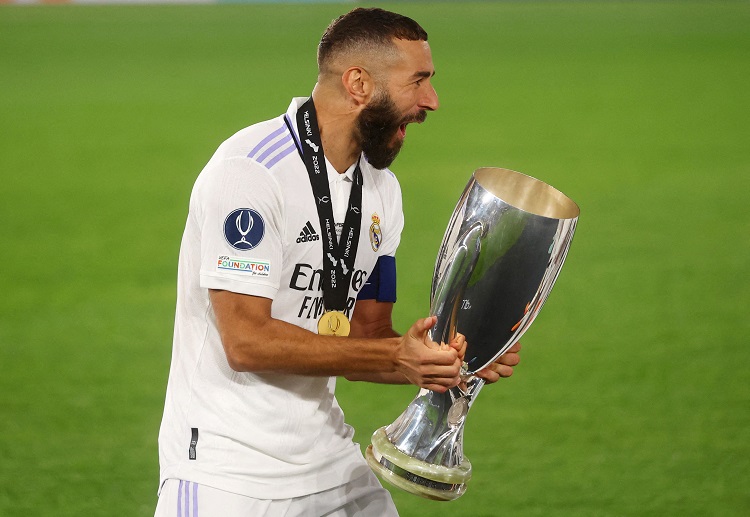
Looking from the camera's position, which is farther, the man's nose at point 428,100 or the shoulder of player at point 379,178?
the shoulder of player at point 379,178

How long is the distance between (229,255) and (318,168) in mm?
389

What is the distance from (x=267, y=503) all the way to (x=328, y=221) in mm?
775

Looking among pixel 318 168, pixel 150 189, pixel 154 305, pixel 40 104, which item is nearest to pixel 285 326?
pixel 318 168

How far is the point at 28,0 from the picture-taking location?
1046 inches

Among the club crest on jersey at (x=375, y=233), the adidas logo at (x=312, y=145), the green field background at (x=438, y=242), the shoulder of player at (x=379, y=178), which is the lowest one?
the green field background at (x=438, y=242)

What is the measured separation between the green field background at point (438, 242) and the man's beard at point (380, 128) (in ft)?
7.52

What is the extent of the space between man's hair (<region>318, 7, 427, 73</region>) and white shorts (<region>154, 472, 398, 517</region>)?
1.19 m

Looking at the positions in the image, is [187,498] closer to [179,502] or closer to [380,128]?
[179,502]

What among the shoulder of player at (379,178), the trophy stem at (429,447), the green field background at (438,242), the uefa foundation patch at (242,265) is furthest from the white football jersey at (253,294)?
the green field background at (438,242)

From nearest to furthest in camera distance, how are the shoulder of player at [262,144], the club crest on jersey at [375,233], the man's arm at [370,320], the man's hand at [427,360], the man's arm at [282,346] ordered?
the man's hand at [427,360] < the man's arm at [282,346] < the shoulder of player at [262,144] < the club crest on jersey at [375,233] < the man's arm at [370,320]

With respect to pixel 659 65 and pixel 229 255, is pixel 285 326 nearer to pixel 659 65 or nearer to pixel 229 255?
pixel 229 255

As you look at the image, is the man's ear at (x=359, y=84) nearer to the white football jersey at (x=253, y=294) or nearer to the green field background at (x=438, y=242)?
the white football jersey at (x=253, y=294)

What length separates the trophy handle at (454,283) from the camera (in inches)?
114

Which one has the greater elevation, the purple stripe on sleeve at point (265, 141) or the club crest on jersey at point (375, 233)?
the purple stripe on sleeve at point (265, 141)
